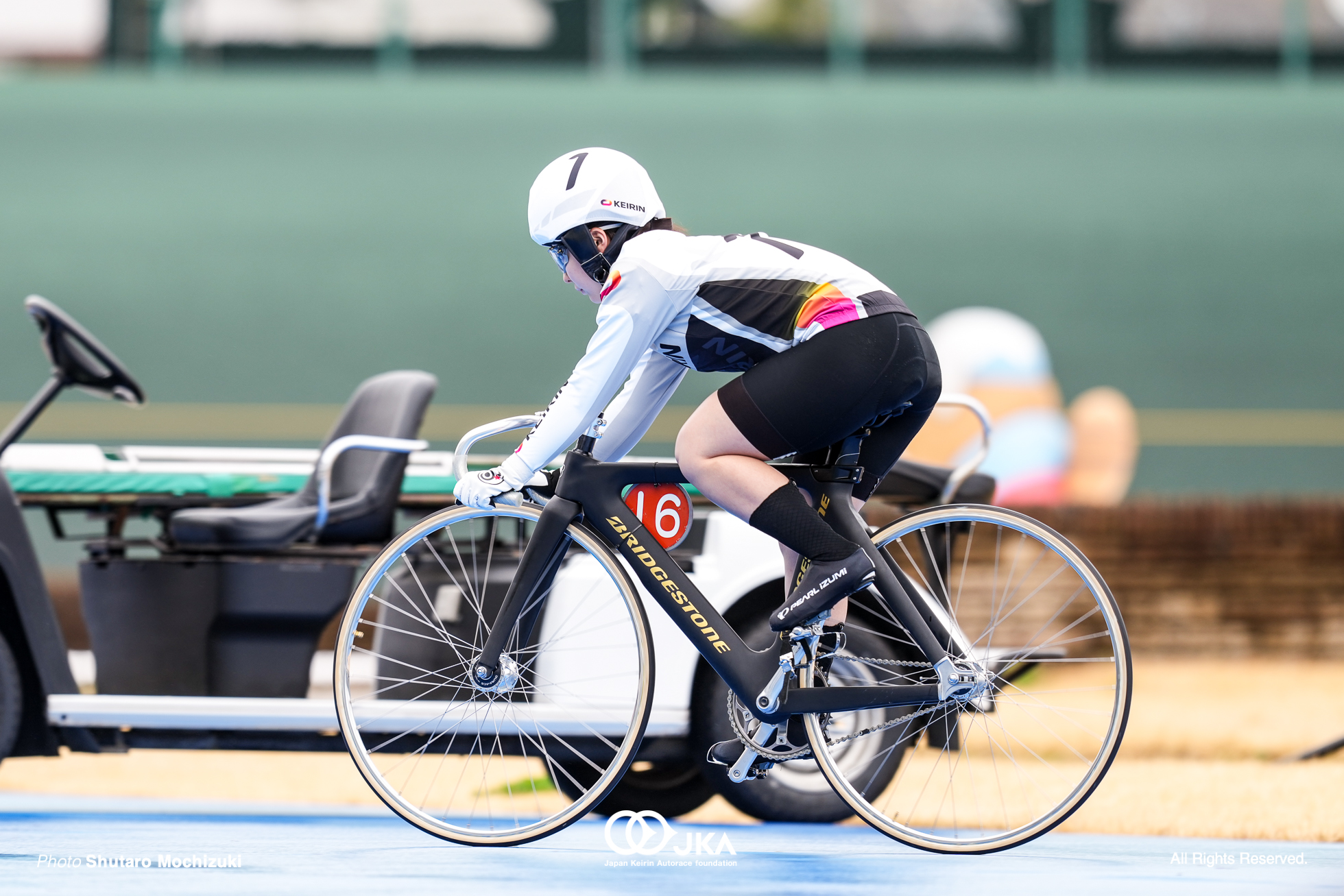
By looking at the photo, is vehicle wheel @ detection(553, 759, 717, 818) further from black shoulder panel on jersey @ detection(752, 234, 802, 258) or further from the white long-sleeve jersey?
black shoulder panel on jersey @ detection(752, 234, 802, 258)

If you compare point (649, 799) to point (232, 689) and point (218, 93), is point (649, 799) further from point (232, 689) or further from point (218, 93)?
point (218, 93)

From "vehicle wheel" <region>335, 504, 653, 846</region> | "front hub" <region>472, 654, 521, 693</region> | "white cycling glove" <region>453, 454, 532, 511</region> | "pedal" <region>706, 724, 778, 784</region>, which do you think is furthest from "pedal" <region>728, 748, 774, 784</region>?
"white cycling glove" <region>453, 454, 532, 511</region>

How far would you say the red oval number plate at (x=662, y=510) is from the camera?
3.37 metres

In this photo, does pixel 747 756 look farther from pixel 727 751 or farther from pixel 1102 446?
pixel 1102 446

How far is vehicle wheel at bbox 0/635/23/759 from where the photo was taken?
3.96 meters

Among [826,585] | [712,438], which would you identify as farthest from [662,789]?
[712,438]

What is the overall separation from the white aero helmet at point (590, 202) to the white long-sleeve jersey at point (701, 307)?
10 centimetres

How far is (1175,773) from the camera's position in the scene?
5277 millimetres

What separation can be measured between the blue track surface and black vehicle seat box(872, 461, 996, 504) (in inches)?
36.5

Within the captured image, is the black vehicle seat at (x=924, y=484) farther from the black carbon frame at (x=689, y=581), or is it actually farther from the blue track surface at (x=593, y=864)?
the blue track surface at (x=593, y=864)

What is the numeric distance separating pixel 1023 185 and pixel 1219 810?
29.9 feet

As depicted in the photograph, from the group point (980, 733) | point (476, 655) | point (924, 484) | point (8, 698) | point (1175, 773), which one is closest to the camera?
point (476, 655)

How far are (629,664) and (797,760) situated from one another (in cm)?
51
